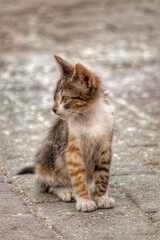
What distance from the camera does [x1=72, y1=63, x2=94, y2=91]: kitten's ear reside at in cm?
466

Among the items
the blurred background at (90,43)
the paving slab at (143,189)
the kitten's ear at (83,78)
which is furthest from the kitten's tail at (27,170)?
the blurred background at (90,43)

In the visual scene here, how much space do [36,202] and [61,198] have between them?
0.75ft

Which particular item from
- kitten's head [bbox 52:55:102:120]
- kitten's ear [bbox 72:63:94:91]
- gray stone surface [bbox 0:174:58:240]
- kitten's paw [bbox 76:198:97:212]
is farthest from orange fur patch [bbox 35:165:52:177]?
kitten's ear [bbox 72:63:94:91]

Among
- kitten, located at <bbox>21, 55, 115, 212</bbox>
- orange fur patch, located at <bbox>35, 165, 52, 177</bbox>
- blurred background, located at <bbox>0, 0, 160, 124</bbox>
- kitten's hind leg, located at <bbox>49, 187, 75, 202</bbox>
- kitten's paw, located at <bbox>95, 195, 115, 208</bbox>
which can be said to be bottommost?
blurred background, located at <bbox>0, 0, 160, 124</bbox>

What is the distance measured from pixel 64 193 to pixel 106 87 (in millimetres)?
1014

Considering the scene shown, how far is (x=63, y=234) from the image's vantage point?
425 centimetres

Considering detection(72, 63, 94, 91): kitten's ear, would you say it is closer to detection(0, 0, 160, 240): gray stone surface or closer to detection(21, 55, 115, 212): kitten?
detection(21, 55, 115, 212): kitten

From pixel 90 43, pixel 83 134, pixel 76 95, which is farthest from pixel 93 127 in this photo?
pixel 90 43

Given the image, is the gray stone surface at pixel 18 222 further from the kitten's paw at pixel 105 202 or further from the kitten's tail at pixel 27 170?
the kitten's paw at pixel 105 202

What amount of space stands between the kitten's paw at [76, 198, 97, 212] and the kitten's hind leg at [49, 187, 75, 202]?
0.70 ft

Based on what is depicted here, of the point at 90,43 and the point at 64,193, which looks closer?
the point at 64,193

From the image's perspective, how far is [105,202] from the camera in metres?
4.80

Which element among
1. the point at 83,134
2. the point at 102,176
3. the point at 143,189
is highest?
the point at 83,134

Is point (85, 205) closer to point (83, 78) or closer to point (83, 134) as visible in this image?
point (83, 134)
